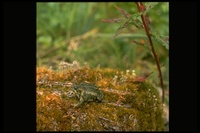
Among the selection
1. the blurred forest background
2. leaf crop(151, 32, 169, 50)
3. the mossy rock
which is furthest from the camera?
the blurred forest background

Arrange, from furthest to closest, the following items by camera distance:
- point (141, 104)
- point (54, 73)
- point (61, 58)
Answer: point (61, 58)
point (54, 73)
point (141, 104)

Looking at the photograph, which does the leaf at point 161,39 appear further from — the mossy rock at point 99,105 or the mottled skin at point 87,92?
the mottled skin at point 87,92

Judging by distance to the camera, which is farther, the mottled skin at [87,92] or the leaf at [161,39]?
the leaf at [161,39]

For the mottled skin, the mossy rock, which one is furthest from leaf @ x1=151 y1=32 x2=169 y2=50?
the mottled skin

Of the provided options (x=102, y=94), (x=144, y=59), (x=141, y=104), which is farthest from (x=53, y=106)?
(x=144, y=59)

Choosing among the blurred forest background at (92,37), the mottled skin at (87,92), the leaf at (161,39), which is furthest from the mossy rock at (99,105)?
the blurred forest background at (92,37)

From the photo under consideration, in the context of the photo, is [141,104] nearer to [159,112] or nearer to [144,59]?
[159,112]

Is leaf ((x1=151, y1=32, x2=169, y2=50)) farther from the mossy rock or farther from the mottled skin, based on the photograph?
the mottled skin
